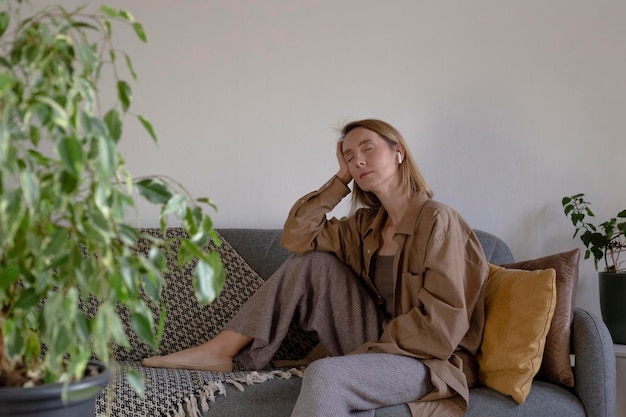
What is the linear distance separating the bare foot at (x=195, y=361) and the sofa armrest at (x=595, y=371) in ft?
3.37

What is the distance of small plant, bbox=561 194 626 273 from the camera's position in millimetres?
2830

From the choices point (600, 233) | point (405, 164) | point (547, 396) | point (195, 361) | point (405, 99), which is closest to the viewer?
point (547, 396)

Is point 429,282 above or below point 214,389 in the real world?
above

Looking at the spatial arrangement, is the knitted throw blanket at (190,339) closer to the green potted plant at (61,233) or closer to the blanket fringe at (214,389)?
the blanket fringe at (214,389)

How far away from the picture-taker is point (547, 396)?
215cm

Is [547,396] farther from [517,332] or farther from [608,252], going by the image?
[608,252]

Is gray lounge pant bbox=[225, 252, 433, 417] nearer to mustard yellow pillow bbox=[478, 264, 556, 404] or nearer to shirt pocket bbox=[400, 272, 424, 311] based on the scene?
shirt pocket bbox=[400, 272, 424, 311]

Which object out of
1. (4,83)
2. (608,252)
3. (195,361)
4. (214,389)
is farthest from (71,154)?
(608,252)

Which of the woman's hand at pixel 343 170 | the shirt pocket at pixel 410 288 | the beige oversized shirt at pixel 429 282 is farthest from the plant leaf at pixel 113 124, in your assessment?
the woman's hand at pixel 343 170

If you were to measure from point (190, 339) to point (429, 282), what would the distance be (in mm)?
905

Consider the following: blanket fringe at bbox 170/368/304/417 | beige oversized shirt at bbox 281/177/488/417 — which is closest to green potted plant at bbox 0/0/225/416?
blanket fringe at bbox 170/368/304/417

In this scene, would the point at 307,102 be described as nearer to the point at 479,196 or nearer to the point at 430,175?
the point at 430,175

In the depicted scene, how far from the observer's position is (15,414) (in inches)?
38.4

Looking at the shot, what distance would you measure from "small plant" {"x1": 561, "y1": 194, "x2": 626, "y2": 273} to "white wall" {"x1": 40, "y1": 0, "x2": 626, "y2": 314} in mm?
61
